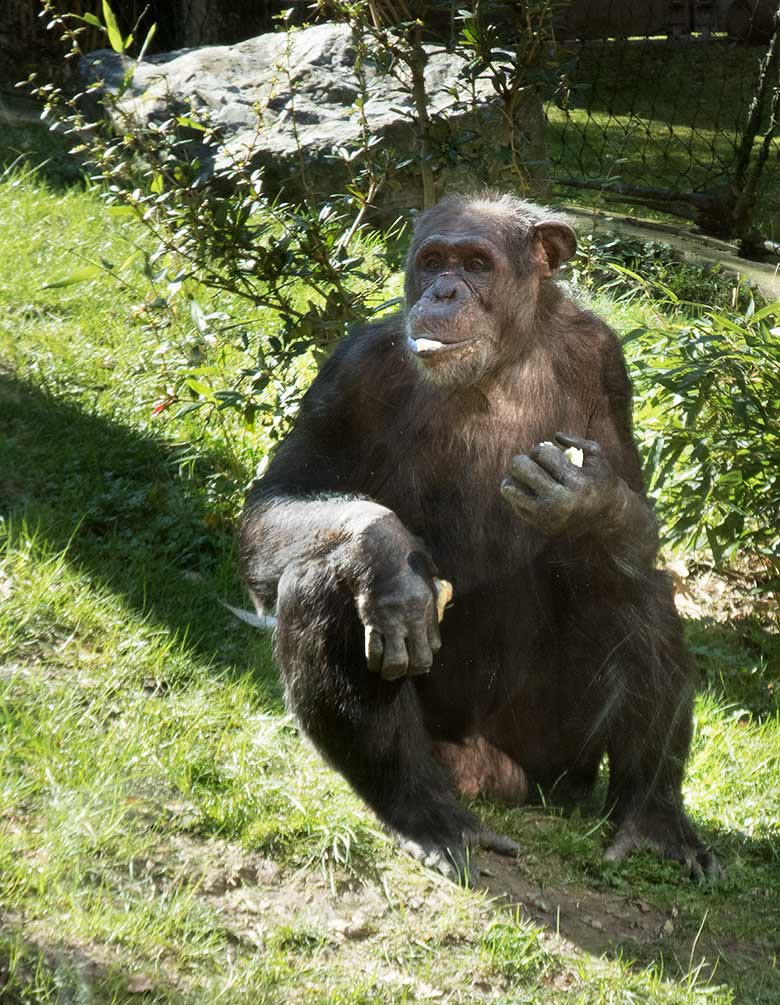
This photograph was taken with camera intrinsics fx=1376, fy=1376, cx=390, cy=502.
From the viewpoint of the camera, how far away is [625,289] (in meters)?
9.68

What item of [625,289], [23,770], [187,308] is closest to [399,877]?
[23,770]

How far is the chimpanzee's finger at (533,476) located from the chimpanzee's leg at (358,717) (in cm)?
67

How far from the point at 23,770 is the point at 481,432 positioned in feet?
6.37

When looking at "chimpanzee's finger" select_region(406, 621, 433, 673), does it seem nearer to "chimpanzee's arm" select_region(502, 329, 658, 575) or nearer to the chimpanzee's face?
"chimpanzee's arm" select_region(502, 329, 658, 575)

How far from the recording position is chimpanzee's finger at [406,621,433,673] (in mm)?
4145

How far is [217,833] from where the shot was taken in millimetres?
4332

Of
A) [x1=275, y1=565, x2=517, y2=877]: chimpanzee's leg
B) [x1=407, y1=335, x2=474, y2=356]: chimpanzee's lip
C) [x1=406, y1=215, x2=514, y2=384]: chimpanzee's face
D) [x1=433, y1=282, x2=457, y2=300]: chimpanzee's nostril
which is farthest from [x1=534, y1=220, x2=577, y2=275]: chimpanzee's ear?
[x1=275, y1=565, x2=517, y2=877]: chimpanzee's leg

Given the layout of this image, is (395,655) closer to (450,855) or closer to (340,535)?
(340,535)

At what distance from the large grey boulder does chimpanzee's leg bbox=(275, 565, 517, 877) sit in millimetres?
4541

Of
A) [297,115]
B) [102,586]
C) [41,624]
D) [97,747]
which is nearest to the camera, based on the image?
[97,747]

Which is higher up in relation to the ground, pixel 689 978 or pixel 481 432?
pixel 481 432

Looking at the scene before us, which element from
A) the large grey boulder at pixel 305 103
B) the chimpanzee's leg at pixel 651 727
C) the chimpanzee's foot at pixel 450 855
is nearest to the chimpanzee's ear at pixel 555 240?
the chimpanzee's leg at pixel 651 727

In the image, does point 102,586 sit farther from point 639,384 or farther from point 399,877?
point 639,384

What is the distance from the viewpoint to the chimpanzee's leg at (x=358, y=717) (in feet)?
14.5
